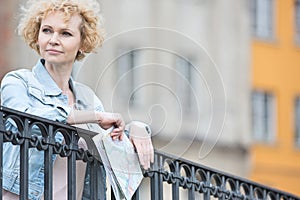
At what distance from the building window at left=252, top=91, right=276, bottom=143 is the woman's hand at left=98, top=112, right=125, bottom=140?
33.7 m

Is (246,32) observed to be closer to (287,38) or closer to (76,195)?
(287,38)

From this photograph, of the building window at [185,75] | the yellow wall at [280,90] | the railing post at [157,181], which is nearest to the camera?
the railing post at [157,181]

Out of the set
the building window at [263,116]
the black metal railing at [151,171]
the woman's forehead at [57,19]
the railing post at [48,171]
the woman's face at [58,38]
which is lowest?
the railing post at [48,171]

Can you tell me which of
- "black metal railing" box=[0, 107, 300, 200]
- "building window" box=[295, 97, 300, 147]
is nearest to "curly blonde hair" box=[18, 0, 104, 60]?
"black metal railing" box=[0, 107, 300, 200]

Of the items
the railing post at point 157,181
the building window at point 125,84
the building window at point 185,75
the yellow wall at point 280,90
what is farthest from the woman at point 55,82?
the yellow wall at point 280,90

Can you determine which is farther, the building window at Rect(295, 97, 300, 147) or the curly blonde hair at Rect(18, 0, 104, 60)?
the building window at Rect(295, 97, 300, 147)

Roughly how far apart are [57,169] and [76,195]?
159mm

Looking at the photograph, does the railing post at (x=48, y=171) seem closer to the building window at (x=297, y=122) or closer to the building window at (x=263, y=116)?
the building window at (x=263, y=116)

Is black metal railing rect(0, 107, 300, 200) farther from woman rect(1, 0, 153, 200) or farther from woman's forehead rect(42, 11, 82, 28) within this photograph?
woman's forehead rect(42, 11, 82, 28)

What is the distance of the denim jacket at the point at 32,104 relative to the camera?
258 inches

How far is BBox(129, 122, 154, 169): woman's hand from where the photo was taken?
6970 millimetres

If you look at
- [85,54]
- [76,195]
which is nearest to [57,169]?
[76,195]

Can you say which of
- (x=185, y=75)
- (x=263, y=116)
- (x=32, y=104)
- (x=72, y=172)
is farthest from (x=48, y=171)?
(x=263, y=116)

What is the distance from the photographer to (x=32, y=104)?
6.69 metres
